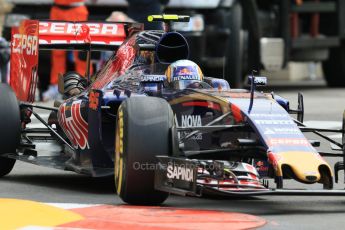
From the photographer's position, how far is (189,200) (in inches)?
395

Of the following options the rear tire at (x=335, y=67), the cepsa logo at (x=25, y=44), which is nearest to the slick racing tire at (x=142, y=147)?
the cepsa logo at (x=25, y=44)

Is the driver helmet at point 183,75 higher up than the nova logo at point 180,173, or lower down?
higher up

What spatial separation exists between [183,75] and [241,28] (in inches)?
426

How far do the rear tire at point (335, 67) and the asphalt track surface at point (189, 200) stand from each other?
12.3 meters

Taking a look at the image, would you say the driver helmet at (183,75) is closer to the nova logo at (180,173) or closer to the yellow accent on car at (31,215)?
the nova logo at (180,173)

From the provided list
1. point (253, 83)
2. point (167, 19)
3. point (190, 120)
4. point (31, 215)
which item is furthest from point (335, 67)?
point (31, 215)

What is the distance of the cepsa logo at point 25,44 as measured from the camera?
11.9 meters

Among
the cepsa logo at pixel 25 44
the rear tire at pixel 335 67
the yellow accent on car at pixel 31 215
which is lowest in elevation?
the yellow accent on car at pixel 31 215

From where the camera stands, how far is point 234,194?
891cm

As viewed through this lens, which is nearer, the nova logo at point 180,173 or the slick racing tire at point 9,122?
the nova logo at point 180,173

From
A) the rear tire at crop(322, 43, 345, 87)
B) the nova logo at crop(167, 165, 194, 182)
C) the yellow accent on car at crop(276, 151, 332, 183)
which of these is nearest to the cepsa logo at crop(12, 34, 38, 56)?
the nova logo at crop(167, 165, 194, 182)

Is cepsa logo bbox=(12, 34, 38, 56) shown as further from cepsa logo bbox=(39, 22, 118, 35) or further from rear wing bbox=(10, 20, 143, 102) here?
cepsa logo bbox=(39, 22, 118, 35)

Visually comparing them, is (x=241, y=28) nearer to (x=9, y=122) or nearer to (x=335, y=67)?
(x=335, y=67)

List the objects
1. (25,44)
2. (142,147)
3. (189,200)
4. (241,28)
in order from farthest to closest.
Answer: (241,28), (25,44), (189,200), (142,147)
